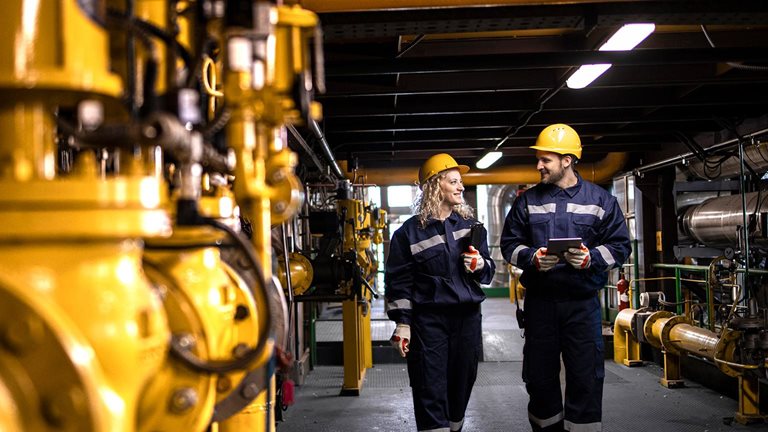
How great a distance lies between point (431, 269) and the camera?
3811 mm

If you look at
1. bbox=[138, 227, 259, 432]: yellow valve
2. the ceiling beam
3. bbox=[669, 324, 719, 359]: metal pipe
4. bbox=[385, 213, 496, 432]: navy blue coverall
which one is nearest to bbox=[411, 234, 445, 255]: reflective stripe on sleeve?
bbox=[385, 213, 496, 432]: navy blue coverall

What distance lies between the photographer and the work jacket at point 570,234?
369 cm

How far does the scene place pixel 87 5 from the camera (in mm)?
909

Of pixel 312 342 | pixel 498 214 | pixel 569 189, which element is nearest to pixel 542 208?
pixel 569 189

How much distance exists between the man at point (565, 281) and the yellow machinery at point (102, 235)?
2.60 metres

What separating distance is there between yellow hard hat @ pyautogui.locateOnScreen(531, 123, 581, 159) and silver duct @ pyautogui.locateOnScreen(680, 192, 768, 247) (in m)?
2.17

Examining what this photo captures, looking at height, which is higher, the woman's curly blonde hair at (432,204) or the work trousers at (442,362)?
the woman's curly blonde hair at (432,204)

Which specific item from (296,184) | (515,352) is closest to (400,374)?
(515,352)

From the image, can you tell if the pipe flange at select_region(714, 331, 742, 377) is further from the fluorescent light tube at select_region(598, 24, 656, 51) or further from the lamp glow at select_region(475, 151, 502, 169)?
the lamp glow at select_region(475, 151, 502, 169)

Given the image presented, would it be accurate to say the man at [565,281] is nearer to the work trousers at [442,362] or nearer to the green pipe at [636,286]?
the work trousers at [442,362]

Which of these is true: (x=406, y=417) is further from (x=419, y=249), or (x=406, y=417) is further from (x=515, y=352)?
(x=515, y=352)

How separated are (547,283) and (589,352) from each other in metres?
0.40

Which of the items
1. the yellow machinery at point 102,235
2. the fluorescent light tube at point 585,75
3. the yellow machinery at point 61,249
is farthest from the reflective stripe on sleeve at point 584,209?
the yellow machinery at point 61,249

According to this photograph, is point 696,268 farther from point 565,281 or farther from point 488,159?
point 565,281
